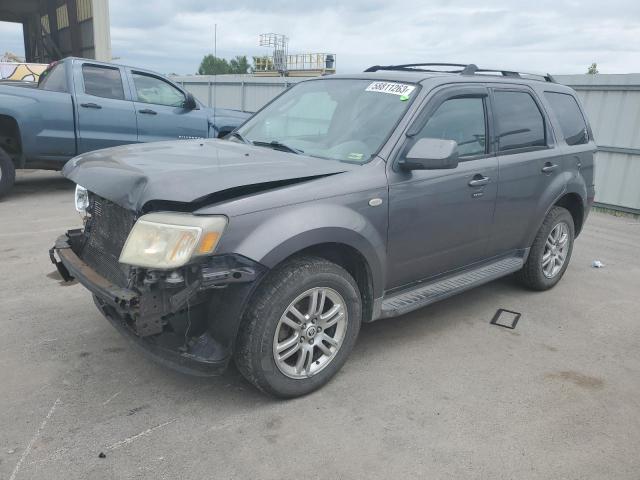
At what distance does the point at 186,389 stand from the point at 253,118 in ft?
7.41

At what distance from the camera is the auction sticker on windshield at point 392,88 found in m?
3.67

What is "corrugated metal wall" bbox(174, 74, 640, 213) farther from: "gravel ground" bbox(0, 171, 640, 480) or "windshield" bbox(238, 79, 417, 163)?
"windshield" bbox(238, 79, 417, 163)

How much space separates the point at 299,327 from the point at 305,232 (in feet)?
1.81

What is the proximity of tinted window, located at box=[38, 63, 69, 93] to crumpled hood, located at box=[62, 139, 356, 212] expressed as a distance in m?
5.19

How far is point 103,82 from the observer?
8.27 metres

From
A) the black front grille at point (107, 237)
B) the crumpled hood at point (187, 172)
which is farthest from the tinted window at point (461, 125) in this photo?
the black front grille at point (107, 237)

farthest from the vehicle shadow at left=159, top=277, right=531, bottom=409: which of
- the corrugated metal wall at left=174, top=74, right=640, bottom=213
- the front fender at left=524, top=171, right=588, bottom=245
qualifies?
the corrugated metal wall at left=174, top=74, right=640, bottom=213


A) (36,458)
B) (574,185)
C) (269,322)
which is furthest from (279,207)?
(574,185)

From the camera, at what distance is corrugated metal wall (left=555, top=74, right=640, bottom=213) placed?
357 inches

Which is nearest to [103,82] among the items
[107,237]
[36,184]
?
[36,184]

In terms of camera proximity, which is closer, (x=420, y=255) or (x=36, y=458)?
(x=36, y=458)

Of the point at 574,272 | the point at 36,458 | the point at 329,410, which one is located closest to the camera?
the point at 36,458

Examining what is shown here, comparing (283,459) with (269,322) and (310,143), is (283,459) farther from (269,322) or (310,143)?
(310,143)

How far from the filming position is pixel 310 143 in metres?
3.70
